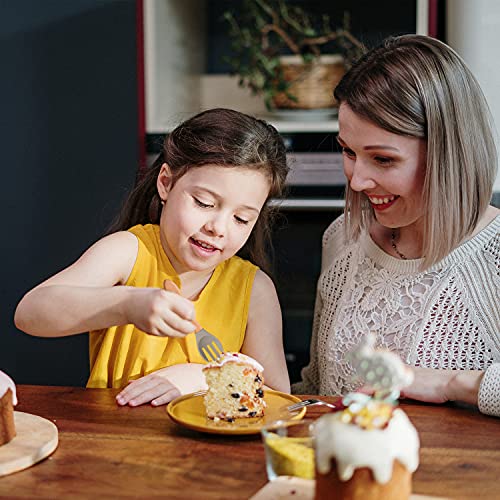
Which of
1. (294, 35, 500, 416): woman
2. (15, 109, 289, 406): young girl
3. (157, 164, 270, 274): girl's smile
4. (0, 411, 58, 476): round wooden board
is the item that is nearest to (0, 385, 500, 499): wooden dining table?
(0, 411, 58, 476): round wooden board

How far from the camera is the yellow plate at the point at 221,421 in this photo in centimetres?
115

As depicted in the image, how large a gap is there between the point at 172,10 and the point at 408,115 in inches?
50.7

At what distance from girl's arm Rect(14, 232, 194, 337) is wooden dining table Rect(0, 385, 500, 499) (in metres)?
0.14

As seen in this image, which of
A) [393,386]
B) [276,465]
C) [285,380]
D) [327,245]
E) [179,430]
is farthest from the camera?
[327,245]

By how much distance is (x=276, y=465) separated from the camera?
3.26 ft

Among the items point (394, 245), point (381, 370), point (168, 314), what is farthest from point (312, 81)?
point (381, 370)

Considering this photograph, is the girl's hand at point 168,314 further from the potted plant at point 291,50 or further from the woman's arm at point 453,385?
the potted plant at point 291,50

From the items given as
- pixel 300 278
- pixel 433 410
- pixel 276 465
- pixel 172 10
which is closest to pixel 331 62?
pixel 172 10

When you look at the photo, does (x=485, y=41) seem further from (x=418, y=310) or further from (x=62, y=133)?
(x=62, y=133)

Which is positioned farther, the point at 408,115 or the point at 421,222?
the point at 421,222

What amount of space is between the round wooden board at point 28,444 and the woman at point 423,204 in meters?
0.63

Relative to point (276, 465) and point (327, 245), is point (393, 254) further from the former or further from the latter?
point (276, 465)

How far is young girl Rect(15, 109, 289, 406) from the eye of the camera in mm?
1402

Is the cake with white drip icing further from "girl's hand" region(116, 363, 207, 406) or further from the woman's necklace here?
the woman's necklace
